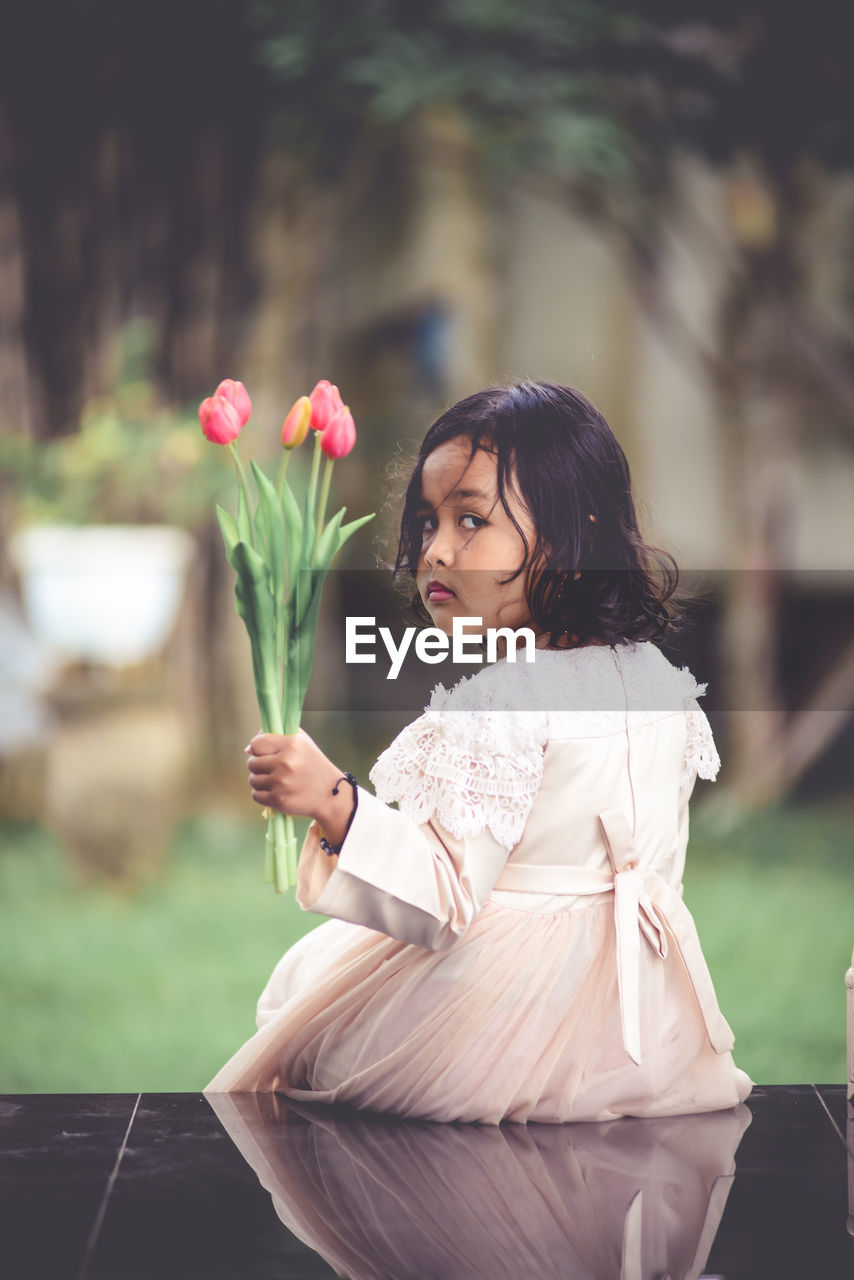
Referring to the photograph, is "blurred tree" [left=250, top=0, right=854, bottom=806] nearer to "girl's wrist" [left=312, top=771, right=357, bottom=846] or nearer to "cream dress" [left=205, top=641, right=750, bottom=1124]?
"cream dress" [left=205, top=641, right=750, bottom=1124]

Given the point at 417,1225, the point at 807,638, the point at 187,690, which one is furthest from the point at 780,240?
the point at 417,1225

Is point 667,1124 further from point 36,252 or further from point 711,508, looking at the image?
point 36,252

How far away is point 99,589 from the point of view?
4090 mm

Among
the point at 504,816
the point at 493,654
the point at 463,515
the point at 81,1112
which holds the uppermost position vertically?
the point at 463,515

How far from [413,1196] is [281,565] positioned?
21.2 inches

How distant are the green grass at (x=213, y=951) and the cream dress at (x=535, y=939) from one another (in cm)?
187

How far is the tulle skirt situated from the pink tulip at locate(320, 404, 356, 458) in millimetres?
419

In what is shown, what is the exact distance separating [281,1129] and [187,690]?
3390 millimetres

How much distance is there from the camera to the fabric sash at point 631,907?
123cm

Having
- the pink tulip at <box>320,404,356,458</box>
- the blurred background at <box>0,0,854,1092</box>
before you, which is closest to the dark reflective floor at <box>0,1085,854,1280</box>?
the pink tulip at <box>320,404,356,458</box>

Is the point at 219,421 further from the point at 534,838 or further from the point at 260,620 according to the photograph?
the point at 534,838

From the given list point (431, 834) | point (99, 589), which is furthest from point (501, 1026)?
point (99, 589)

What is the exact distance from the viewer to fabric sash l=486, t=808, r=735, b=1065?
1.23 m

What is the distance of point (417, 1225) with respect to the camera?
3.76 ft
